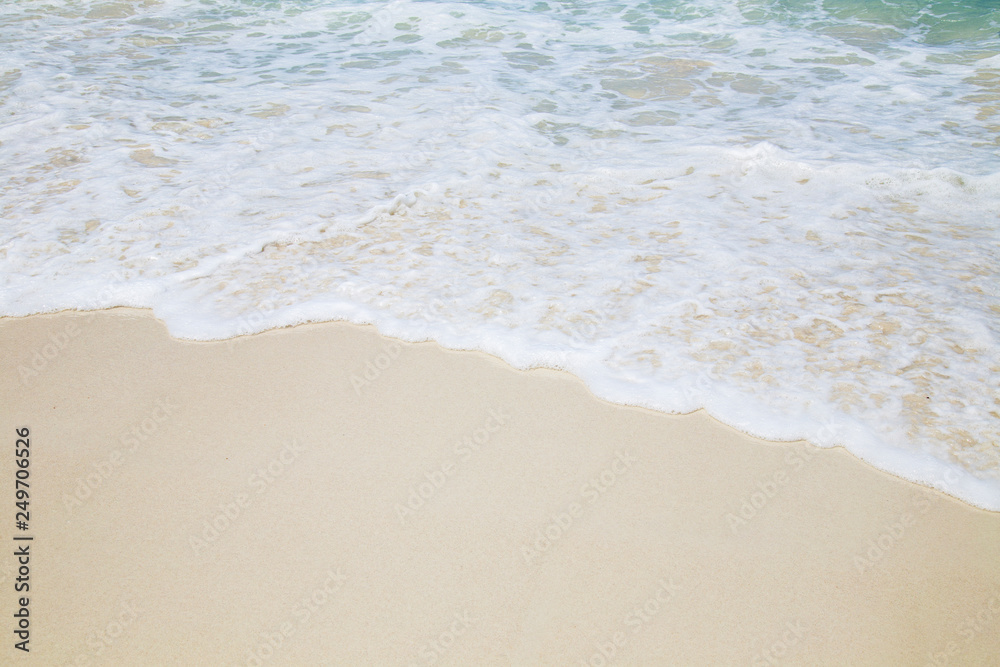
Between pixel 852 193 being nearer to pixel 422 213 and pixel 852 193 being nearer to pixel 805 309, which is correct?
pixel 805 309

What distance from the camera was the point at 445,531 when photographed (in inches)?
96.1

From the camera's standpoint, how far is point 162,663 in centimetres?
205

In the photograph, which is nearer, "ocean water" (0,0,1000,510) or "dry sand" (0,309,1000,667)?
"dry sand" (0,309,1000,667)

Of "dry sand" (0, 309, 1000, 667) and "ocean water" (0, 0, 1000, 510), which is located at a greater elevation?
"ocean water" (0, 0, 1000, 510)

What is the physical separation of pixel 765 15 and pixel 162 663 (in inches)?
443

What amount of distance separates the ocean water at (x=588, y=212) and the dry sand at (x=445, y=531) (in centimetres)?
32

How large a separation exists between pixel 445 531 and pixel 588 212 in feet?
9.60

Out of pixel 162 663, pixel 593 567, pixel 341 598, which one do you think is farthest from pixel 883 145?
pixel 162 663

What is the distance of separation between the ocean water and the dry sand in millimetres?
325

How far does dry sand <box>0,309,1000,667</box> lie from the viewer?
6.91 ft

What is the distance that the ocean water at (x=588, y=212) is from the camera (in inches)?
126

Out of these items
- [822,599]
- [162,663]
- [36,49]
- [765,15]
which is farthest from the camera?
[765,15]

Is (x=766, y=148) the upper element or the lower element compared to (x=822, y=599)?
upper

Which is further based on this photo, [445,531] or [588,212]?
[588,212]
